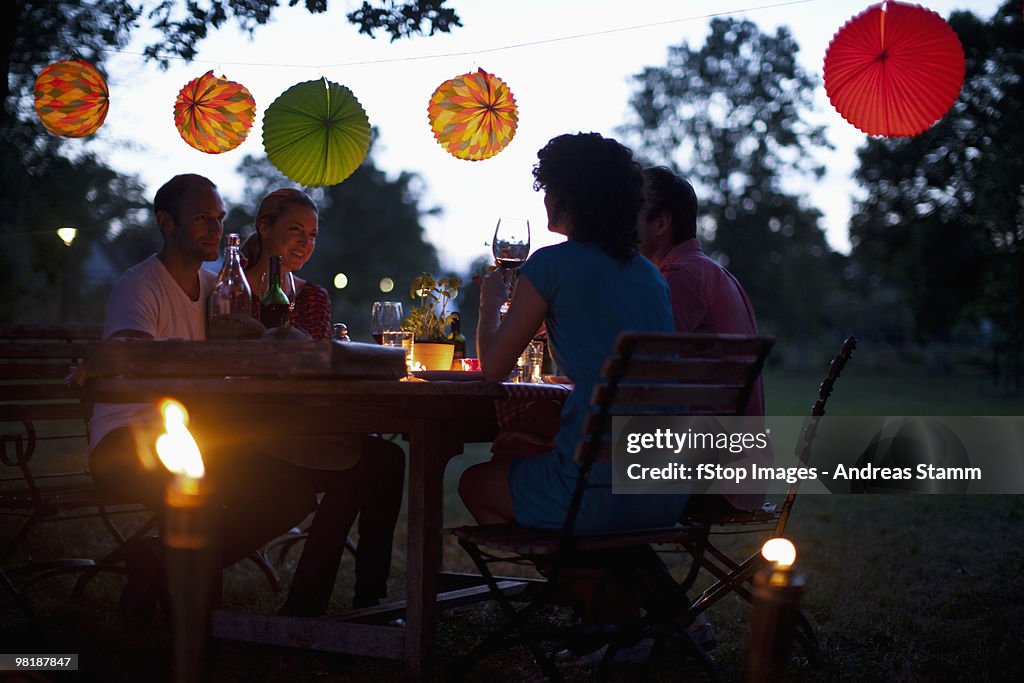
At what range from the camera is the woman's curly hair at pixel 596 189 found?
113 inches

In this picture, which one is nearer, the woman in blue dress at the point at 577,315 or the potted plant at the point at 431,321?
the woman in blue dress at the point at 577,315

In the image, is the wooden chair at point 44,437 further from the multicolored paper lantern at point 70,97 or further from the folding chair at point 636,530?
the folding chair at point 636,530

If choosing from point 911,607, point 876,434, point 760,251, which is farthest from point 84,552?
point 760,251

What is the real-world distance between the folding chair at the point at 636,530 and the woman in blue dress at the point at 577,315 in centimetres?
6

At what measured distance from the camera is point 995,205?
1983 centimetres

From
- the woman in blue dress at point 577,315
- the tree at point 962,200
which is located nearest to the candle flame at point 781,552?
the woman in blue dress at point 577,315

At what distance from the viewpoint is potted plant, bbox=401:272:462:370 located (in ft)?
11.3

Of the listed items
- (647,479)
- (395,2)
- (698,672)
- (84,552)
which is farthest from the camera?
(84,552)

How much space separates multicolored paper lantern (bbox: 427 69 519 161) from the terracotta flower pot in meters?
1.22

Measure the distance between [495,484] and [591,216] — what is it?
0.80m

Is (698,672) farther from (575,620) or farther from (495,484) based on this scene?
(495,484)

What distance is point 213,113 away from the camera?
4441 mm

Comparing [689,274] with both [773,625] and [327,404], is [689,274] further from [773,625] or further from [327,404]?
[773,625]

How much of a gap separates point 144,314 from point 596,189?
1.49m
